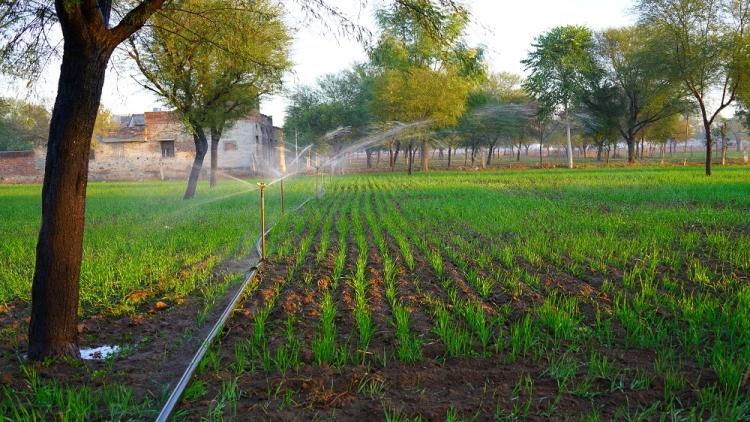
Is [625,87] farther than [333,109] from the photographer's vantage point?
No

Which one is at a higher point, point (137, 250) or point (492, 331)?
point (137, 250)

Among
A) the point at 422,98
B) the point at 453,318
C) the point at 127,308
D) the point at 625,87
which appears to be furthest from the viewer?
the point at 625,87

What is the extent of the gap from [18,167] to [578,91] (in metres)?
46.1

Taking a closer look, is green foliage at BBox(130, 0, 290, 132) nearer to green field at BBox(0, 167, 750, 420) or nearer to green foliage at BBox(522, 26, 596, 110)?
green field at BBox(0, 167, 750, 420)

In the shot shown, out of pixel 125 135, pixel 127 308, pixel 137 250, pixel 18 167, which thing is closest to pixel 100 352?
pixel 127 308

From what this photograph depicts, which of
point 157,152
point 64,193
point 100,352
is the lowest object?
point 100,352

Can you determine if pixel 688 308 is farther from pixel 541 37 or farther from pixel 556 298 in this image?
pixel 541 37

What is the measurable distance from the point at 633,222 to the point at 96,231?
10894mm

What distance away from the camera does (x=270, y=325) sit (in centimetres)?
500

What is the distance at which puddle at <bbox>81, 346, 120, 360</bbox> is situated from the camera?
4270 mm

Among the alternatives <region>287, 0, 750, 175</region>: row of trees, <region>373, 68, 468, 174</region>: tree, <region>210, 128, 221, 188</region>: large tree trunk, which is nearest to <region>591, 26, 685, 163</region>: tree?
<region>287, 0, 750, 175</region>: row of trees

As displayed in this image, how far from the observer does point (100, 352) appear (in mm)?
4410

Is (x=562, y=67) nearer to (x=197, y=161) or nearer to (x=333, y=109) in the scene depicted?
(x=333, y=109)

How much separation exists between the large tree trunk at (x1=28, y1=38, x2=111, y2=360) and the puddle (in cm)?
15
